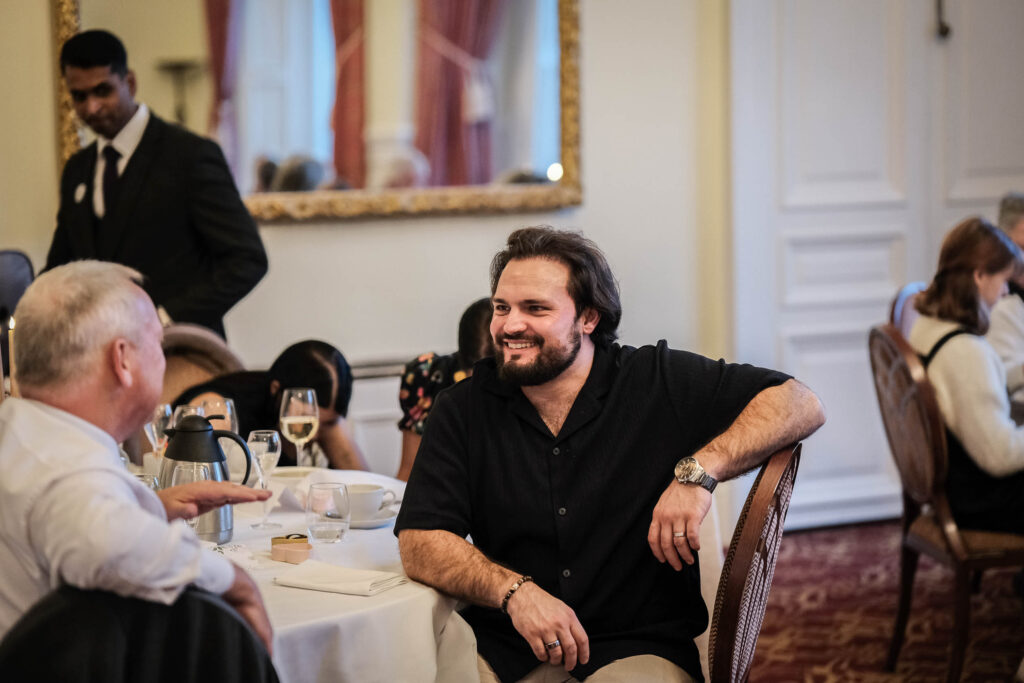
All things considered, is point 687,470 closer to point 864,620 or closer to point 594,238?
point 864,620

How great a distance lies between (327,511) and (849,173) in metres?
3.47

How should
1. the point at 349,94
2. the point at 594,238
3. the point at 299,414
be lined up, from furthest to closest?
the point at 594,238
the point at 349,94
the point at 299,414

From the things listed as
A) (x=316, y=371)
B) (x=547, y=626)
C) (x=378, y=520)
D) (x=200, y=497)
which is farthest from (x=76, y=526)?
(x=316, y=371)

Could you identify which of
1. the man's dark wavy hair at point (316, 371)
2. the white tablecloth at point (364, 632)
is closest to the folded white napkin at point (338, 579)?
the white tablecloth at point (364, 632)

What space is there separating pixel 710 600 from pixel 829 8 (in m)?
3.29

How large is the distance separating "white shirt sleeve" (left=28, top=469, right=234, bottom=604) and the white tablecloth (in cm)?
31

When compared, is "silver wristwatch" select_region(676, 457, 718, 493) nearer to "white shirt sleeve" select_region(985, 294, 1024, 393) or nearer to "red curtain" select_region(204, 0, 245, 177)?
"white shirt sleeve" select_region(985, 294, 1024, 393)

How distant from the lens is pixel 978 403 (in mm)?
2922

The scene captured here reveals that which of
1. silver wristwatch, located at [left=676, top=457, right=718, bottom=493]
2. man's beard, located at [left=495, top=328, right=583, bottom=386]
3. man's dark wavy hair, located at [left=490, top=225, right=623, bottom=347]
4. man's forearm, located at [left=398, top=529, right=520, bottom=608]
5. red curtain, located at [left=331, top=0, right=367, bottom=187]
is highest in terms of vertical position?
red curtain, located at [left=331, top=0, right=367, bottom=187]

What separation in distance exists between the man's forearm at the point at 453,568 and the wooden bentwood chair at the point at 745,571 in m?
0.34

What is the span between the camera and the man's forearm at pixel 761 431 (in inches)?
76.2

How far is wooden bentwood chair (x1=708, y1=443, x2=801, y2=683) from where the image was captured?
1.78 m

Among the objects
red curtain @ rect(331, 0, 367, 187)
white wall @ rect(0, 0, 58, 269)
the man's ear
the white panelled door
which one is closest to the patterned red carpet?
the white panelled door

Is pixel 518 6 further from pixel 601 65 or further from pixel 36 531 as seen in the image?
pixel 36 531
